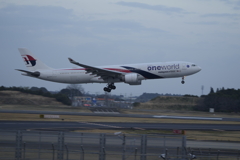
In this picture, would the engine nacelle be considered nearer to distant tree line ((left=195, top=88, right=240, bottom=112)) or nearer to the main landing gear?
the main landing gear

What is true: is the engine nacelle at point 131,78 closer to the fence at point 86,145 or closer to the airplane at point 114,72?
the airplane at point 114,72

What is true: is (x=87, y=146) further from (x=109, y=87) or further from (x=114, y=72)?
(x=109, y=87)

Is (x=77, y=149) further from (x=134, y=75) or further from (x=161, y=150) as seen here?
(x=134, y=75)

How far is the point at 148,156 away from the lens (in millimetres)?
14547

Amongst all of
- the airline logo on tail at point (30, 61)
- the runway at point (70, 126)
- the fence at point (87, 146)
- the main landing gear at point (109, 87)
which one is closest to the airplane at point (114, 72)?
the main landing gear at point (109, 87)

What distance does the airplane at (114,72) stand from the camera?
1592 inches

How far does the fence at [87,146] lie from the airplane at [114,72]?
1002 inches

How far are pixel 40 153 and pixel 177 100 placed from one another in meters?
50.5

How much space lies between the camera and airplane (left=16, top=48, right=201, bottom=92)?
133ft

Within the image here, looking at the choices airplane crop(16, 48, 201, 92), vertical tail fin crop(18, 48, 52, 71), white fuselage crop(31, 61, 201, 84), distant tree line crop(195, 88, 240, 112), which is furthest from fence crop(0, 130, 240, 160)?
distant tree line crop(195, 88, 240, 112)

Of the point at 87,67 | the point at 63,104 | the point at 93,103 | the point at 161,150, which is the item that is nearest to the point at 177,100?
the point at 93,103

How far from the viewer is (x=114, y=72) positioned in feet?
134

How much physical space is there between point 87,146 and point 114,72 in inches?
1055

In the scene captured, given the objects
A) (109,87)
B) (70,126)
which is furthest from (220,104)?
(70,126)
